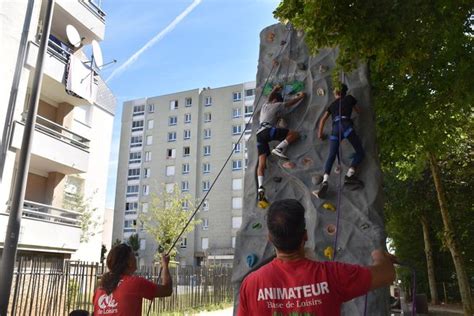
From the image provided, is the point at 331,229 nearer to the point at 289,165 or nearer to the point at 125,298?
the point at 289,165

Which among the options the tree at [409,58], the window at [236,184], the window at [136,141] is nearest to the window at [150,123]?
the window at [136,141]

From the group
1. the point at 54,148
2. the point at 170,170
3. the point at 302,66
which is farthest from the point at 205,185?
the point at 302,66

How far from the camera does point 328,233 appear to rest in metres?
6.48

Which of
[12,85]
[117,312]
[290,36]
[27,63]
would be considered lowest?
[117,312]

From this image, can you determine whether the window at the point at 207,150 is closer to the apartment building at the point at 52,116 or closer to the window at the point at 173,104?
the window at the point at 173,104

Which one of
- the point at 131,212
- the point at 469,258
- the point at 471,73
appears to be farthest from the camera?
the point at 131,212

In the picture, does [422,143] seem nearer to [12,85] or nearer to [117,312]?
[117,312]

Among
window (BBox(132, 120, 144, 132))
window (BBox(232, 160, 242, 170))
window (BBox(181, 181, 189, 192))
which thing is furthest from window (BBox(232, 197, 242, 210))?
window (BBox(132, 120, 144, 132))

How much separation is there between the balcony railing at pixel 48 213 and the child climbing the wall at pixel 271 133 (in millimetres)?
9166

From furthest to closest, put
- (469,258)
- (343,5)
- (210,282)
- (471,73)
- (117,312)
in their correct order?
(469,258) < (210,282) < (471,73) < (343,5) < (117,312)

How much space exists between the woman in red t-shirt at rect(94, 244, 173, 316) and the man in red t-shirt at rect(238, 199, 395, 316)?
1513mm

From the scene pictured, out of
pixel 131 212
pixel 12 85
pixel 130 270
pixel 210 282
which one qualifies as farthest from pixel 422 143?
pixel 131 212

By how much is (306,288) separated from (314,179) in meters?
4.48

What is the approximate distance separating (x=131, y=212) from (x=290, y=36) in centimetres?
4552
